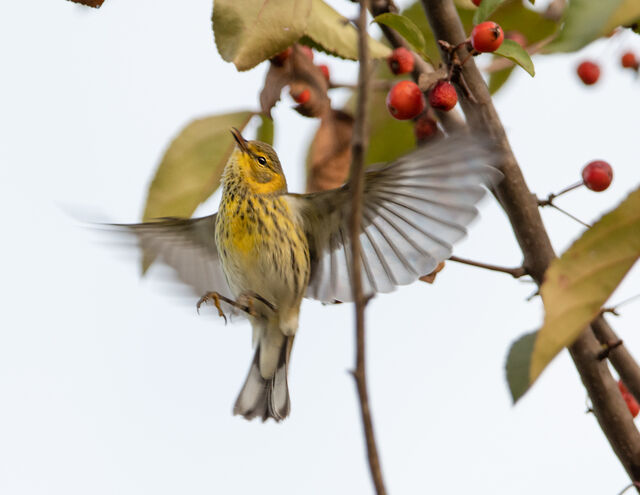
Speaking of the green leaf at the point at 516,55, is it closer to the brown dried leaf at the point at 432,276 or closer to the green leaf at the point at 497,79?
the brown dried leaf at the point at 432,276

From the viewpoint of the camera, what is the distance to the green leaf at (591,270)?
5.32ft

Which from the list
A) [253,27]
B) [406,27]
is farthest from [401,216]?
[253,27]

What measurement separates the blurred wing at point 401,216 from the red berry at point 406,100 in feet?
0.40

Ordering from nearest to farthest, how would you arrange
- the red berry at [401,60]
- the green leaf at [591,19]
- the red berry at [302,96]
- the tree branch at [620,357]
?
1. the green leaf at [591,19]
2. the tree branch at [620,357]
3. the red berry at [401,60]
4. the red berry at [302,96]

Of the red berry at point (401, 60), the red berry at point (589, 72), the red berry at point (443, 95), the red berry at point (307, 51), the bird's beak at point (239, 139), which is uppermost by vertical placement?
the red berry at point (307, 51)

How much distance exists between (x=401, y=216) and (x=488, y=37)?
0.89 m

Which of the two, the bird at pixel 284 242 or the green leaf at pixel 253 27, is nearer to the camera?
the green leaf at pixel 253 27

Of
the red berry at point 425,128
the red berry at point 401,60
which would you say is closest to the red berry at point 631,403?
the red berry at point 425,128

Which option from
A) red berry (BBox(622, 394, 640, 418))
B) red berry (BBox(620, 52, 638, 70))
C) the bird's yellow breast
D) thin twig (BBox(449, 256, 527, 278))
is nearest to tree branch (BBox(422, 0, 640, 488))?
thin twig (BBox(449, 256, 527, 278))

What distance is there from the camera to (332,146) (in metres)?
3.02

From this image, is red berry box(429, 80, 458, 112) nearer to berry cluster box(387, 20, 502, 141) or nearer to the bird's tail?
berry cluster box(387, 20, 502, 141)

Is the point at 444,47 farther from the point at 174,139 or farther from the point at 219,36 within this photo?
the point at 174,139

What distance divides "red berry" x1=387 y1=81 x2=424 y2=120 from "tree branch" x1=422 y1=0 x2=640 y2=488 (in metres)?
0.22

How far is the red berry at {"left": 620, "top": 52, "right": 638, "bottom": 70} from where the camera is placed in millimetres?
3689
